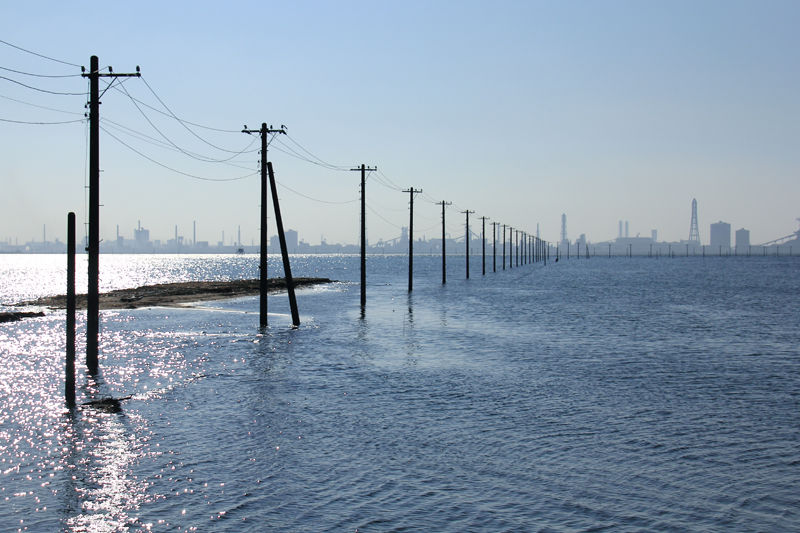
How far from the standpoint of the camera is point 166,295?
219ft

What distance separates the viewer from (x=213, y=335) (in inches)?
1426

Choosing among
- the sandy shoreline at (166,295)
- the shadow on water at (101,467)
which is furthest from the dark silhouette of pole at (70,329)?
the sandy shoreline at (166,295)

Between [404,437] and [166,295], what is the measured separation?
57.1m

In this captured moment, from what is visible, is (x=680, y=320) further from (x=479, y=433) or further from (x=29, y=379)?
(x=29, y=379)

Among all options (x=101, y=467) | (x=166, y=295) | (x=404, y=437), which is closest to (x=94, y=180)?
(x=101, y=467)

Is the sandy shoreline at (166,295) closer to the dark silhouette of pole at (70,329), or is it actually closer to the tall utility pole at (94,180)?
the tall utility pole at (94,180)

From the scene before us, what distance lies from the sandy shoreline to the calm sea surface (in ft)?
81.0

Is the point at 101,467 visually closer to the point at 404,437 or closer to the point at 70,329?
the point at 404,437

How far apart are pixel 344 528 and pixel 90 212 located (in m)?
17.0

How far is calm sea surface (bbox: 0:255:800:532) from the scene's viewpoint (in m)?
10.7

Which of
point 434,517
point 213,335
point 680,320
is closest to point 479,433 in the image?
point 434,517

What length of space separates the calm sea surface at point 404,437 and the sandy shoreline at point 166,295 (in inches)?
972

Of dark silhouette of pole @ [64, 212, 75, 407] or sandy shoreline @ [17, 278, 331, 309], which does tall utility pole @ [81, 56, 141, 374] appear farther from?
sandy shoreline @ [17, 278, 331, 309]

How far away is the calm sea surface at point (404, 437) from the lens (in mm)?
10656
